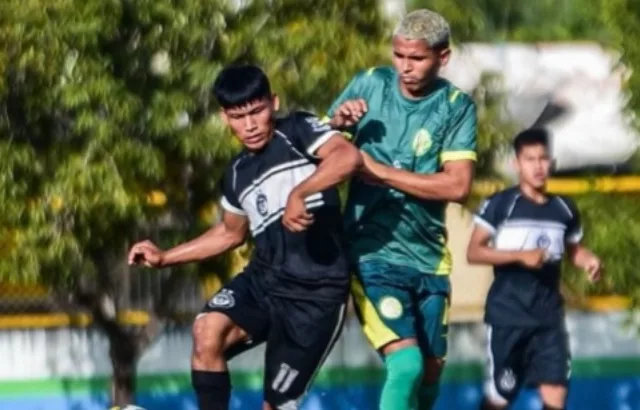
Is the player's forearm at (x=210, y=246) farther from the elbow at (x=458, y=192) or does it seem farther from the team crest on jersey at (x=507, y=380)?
the team crest on jersey at (x=507, y=380)

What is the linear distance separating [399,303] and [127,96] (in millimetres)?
2103

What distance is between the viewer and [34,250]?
9328 millimetres

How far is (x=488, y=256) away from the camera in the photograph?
944 centimetres

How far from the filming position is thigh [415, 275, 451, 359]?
784 cm

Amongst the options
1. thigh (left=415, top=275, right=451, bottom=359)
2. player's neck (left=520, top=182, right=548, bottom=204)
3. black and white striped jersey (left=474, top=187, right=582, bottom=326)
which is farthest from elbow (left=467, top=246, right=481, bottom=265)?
thigh (left=415, top=275, right=451, bottom=359)

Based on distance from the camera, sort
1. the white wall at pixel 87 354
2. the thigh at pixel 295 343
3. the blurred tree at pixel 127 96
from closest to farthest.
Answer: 1. the thigh at pixel 295 343
2. the blurred tree at pixel 127 96
3. the white wall at pixel 87 354

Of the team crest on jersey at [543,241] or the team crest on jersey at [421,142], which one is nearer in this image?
the team crest on jersey at [421,142]

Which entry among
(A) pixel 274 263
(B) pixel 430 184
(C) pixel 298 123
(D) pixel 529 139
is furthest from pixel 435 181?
(D) pixel 529 139

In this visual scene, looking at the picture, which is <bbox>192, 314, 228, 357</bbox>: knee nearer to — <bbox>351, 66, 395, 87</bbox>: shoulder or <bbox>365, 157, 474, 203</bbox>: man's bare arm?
<bbox>365, 157, 474, 203</bbox>: man's bare arm

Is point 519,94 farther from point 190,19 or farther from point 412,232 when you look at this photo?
point 412,232

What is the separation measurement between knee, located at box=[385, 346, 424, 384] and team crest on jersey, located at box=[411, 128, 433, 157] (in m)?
0.78

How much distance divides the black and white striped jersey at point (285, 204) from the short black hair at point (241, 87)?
8.0 inches

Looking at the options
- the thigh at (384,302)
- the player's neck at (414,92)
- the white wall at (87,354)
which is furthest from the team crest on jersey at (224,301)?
the white wall at (87,354)

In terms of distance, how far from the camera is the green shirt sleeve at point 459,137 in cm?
765
